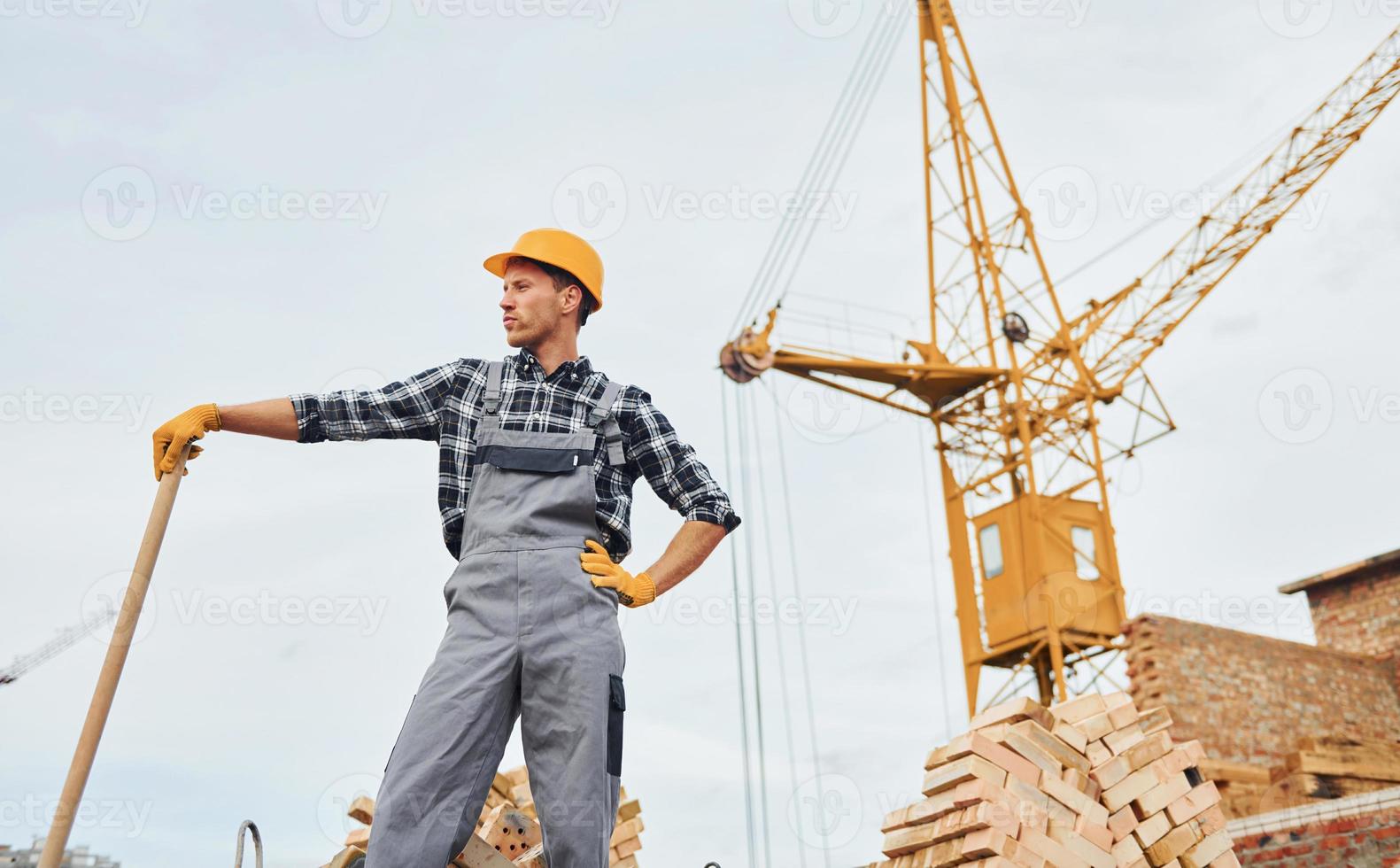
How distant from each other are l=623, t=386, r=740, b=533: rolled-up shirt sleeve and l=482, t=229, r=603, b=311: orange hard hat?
1.16 feet

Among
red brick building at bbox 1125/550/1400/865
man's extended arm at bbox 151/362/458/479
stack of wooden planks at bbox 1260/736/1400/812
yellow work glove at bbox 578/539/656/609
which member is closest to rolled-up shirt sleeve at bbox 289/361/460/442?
man's extended arm at bbox 151/362/458/479

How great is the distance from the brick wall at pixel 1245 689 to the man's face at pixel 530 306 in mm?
14939

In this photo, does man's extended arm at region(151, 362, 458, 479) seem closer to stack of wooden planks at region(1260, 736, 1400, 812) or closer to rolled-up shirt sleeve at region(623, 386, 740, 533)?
rolled-up shirt sleeve at region(623, 386, 740, 533)

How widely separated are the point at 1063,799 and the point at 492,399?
302cm

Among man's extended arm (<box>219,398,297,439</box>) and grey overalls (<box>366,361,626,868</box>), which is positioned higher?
man's extended arm (<box>219,398,297,439</box>)

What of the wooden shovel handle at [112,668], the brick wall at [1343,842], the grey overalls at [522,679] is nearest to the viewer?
the wooden shovel handle at [112,668]

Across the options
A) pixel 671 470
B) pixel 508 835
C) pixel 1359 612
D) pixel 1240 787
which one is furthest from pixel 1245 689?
pixel 671 470

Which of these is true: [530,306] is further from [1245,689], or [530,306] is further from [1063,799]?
[1245,689]

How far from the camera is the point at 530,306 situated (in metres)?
3.23

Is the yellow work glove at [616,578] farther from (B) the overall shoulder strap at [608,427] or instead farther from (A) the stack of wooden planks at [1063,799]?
(A) the stack of wooden planks at [1063,799]

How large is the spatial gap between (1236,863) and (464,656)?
12.3 ft

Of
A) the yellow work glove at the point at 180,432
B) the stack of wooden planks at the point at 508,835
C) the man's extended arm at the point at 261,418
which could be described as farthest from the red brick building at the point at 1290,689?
the yellow work glove at the point at 180,432

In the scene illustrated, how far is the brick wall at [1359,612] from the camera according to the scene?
64.6ft

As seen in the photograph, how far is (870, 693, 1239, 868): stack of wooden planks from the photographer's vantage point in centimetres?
477
